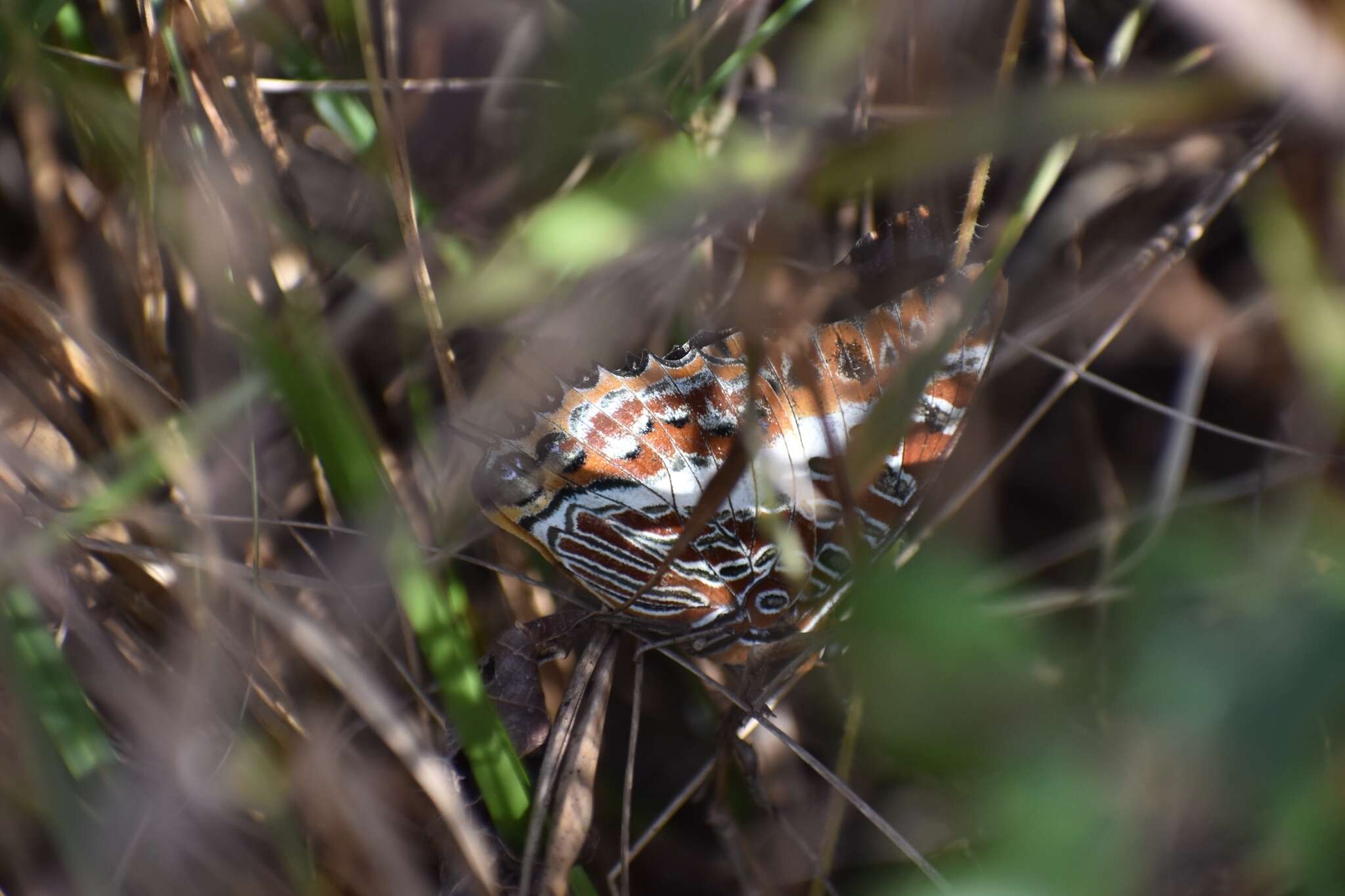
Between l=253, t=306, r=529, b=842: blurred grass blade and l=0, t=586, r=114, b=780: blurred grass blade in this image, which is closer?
l=253, t=306, r=529, b=842: blurred grass blade

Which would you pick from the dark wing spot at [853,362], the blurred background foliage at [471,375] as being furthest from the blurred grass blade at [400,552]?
the dark wing spot at [853,362]

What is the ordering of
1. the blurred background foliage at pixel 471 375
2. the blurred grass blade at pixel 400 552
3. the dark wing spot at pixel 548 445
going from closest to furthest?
the blurred grass blade at pixel 400 552 → the blurred background foliage at pixel 471 375 → the dark wing spot at pixel 548 445

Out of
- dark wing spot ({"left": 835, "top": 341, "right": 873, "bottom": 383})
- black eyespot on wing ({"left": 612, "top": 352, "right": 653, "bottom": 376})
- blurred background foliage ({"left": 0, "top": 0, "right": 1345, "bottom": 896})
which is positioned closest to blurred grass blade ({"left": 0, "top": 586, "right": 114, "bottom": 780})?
blurred background foliage ({"left": 0, "top": 0, "right": 1345, "bottom": 896})

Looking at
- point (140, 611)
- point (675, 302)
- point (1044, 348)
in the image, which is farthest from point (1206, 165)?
point (140, 611)

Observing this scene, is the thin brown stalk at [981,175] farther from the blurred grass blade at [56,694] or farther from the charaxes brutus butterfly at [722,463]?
the blurred grass blade at [56,694]

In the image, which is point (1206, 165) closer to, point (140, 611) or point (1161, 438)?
point (1161, 438)

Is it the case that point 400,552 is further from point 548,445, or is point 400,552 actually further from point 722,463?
point 722,463

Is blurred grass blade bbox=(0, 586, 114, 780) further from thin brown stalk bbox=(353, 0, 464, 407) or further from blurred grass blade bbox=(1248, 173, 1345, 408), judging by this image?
blurred grass blade bbox=(1248, 173, 1345, 408)
